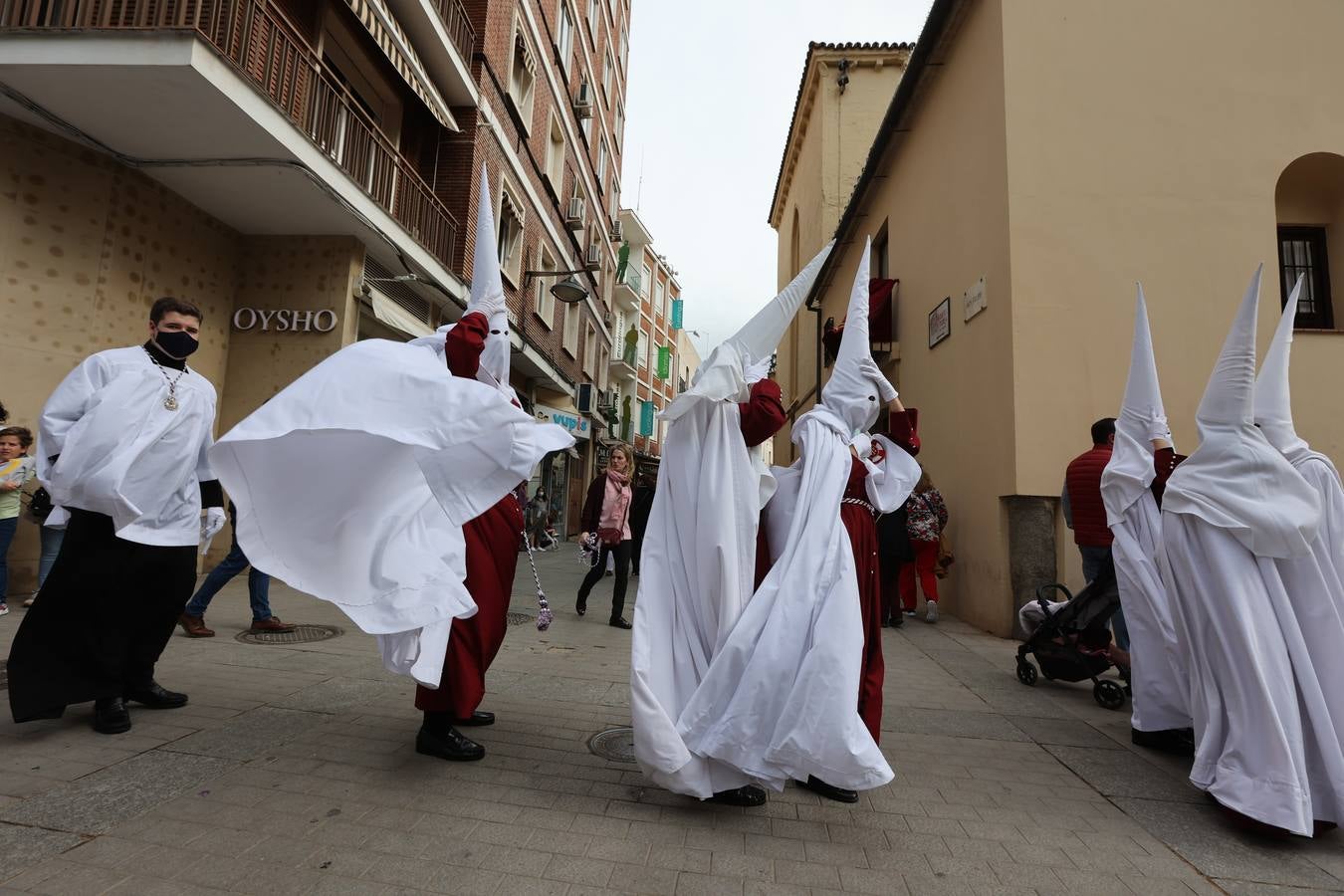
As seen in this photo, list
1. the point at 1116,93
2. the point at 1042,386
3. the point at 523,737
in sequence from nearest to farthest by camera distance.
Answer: the point at 523,737
the point at 1042,386
the point at 1116,93

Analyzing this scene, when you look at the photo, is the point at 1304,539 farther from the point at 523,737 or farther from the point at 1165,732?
the point at 523,737

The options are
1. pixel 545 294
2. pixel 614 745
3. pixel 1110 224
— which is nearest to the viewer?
pixel 614 745

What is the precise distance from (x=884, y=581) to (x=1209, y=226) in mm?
4830

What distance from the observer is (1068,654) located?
15.8 ft

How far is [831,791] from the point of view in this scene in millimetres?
2969

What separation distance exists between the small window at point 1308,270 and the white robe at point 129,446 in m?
10.3

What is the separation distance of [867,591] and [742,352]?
1221 millimetres

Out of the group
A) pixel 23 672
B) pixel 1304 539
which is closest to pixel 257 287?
pixel 23 672

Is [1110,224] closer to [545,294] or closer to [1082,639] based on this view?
[1082,639]

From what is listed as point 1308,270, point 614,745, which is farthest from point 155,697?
point 1308,270

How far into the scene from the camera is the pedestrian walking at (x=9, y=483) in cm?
597

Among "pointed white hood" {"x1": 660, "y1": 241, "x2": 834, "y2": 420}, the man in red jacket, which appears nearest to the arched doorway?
the man in red jacket

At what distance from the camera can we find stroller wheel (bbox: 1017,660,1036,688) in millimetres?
5098

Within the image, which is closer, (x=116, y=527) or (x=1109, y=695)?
(x=116, y=527)
